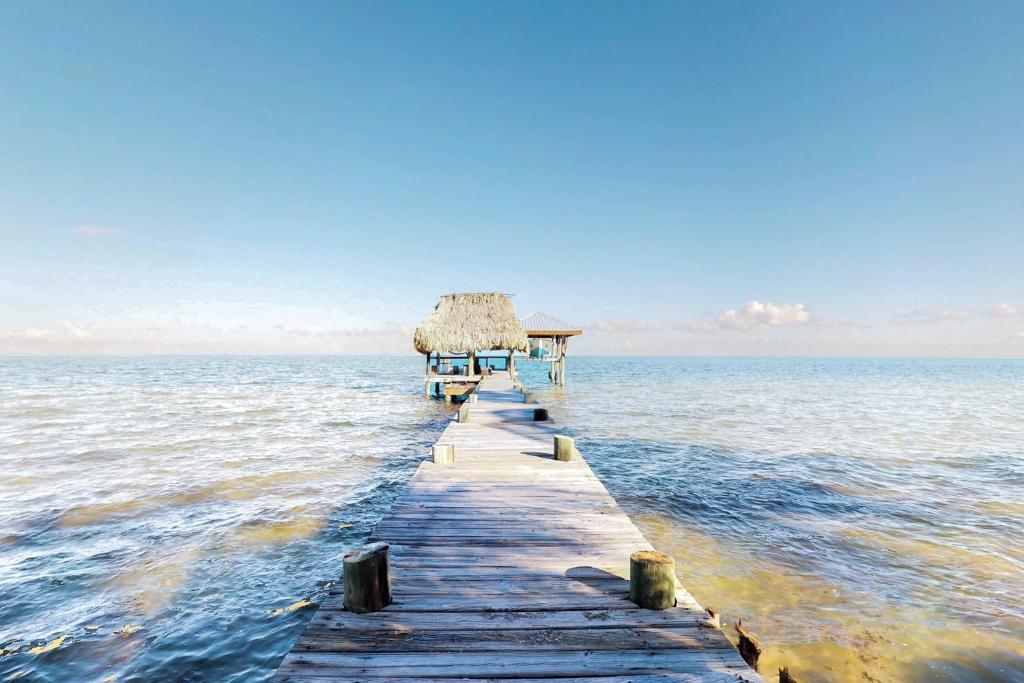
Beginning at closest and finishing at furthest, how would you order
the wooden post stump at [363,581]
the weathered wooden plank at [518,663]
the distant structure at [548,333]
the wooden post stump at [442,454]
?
1. the weathered wooden plank at [518,663]
2. the wooden post stump at [363,581]
3. the wooden post stump at [442,454]
4. the distant structure at [548,333]

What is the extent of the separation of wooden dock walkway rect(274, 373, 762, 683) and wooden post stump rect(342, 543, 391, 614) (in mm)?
87

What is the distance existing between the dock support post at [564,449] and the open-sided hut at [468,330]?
16.6m

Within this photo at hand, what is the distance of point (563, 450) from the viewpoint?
27.5 feet

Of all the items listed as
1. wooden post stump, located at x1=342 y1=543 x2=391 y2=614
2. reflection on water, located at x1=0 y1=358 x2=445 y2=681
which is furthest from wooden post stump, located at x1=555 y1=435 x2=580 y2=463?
wooden post stump, located at x1=342 y1=543 x2=391 y2=614

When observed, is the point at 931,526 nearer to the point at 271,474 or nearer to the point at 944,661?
the point at 944,661

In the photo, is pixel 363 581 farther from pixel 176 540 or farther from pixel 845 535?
pixel 845 535

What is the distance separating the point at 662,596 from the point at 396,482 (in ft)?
28.2

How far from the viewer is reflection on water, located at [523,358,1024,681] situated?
16.3ft

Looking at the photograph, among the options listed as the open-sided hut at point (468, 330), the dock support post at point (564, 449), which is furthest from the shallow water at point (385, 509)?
the open-sided hut at point (468, 330)

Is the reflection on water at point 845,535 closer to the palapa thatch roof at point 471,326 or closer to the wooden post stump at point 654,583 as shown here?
the wooden post stump at point 654,583

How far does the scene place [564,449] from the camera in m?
8.35

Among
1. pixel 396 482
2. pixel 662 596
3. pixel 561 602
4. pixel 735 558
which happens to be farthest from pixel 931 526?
pixel 396 482

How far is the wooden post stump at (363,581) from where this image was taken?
11.3 ft

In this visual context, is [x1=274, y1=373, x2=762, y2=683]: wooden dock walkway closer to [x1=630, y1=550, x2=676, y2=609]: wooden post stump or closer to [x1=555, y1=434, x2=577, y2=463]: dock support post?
Answer: [x1=630, y1=550, x2=676, y2=609]: wooden post stump
